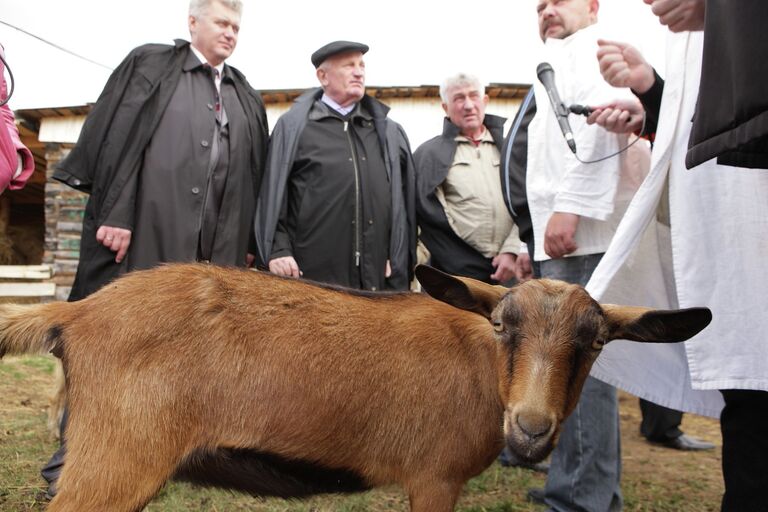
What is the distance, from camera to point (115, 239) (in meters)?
4.15

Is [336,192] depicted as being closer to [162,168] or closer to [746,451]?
[162,168]

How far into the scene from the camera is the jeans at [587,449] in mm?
4105

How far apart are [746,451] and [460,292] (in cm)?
136

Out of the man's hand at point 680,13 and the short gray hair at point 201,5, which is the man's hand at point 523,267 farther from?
the short gray hair at point 201,5

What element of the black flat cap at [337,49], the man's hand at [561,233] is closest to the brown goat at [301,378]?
the man's hand at [561,233]

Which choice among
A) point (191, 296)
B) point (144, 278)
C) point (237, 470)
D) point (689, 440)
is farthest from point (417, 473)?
point (689, 440)

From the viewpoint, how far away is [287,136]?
16.3ft

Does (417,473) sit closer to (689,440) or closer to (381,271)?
(381,271)

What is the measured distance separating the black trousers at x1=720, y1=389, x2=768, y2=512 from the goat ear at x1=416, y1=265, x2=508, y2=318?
1.11 metres

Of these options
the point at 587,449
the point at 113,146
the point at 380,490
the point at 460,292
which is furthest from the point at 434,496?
the point at 113,146

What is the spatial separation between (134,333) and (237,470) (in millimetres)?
758

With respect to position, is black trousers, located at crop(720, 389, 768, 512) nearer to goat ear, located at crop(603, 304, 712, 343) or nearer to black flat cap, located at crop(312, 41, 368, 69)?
goat ear, located at crop(603, 304, 712, 343)

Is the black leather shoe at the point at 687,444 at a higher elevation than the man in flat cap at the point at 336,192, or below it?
below

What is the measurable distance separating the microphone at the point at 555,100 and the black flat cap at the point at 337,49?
5.05 ft
